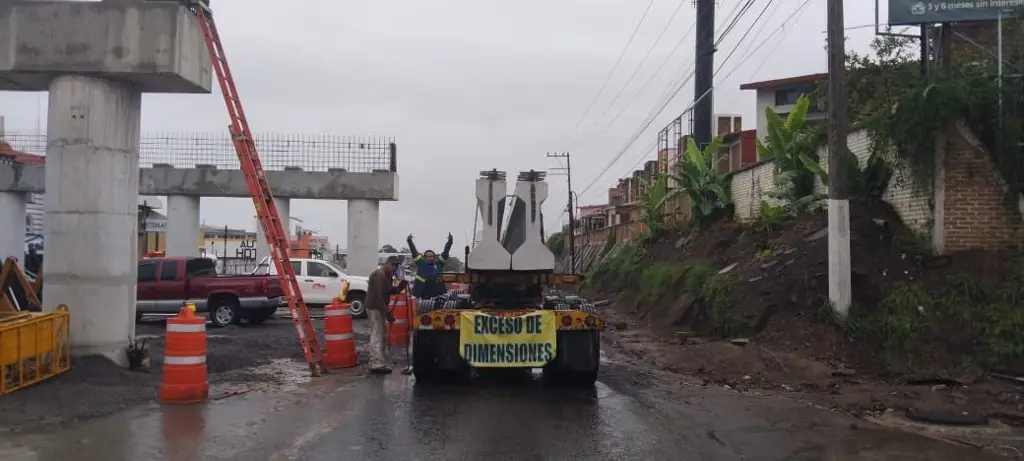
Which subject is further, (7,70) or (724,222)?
(724,222)

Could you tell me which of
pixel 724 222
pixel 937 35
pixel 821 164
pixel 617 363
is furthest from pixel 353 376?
pixel 724 222

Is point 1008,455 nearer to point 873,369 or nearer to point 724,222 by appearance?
point 873,369

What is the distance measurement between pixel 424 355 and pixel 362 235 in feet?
53.2

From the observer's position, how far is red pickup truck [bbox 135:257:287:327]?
21.0m

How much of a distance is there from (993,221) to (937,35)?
14.9 feet

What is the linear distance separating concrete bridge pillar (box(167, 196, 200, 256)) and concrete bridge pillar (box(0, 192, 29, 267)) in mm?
4103

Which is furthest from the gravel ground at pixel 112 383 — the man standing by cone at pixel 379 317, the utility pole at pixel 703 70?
the utility pole at pixel 703 70

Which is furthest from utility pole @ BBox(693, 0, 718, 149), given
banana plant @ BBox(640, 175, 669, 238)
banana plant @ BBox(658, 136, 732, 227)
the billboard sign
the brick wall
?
the brick wall

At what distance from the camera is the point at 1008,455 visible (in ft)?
24.9

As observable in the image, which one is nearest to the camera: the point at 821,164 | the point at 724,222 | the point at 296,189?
the point at 821,164

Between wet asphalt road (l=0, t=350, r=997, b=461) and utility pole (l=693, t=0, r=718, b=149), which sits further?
utility pole (l=693, t=0, r=718, b=149)

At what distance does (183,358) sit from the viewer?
31.7 ft

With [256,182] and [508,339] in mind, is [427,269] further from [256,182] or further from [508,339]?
[508,339]

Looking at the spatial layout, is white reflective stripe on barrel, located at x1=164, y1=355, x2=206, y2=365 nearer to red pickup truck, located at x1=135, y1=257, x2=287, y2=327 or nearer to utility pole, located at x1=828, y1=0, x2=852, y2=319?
utility pole, located at x1=828, y1=0, x2=852, y2=319
